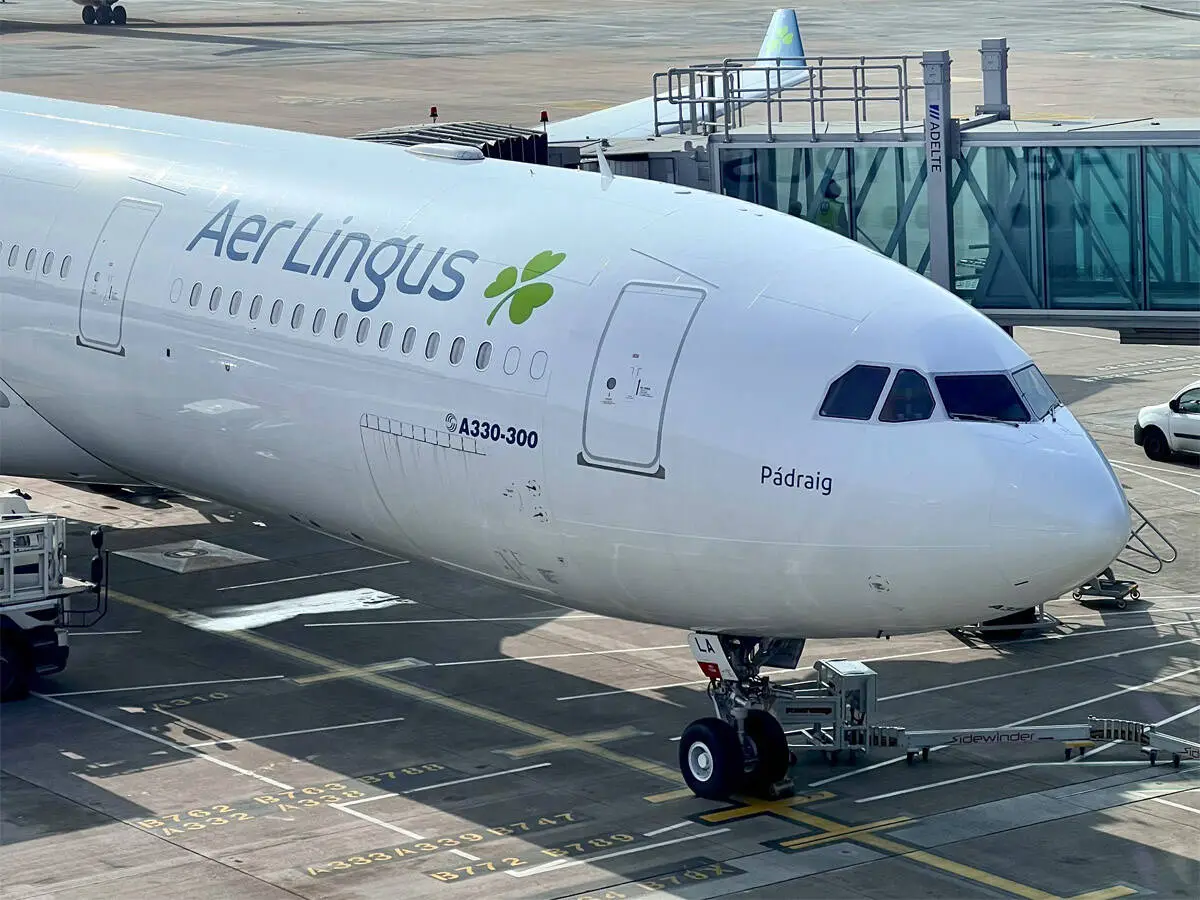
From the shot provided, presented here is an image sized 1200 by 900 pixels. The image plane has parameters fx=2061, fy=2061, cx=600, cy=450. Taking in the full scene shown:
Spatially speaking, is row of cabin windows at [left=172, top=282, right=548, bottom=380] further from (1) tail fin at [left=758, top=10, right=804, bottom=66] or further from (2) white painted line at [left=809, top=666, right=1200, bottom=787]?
(1) tail fin at [left=758, top=10, right=804, bottom=66]

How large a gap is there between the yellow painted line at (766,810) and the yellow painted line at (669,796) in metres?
0.54

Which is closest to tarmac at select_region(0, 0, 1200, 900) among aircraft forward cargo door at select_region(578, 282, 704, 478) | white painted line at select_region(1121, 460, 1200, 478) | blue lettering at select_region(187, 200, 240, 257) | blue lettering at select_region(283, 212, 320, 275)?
white painted line at select_region(1121, 460, 1200, 478)

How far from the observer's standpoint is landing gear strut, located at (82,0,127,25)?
10681 centimetres

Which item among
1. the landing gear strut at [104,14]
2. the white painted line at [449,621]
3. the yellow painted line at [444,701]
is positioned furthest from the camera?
the landing gear strut at [104,14]

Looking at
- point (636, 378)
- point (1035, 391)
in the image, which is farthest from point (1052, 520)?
point (636, 378)

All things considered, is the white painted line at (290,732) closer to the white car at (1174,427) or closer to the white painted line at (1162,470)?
the white painted line at (1162,470)

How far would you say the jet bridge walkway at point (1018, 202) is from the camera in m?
29.7

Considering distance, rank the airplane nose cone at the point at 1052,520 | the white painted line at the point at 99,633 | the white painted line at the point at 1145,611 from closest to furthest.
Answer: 1. the airplane nose cone at the point at 1052,520
2. the white painted line at the point at 99,633
3. the white painted line at the point at 1145,611

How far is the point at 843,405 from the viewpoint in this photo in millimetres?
18156

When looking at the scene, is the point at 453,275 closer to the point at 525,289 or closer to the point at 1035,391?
the point at 525,289

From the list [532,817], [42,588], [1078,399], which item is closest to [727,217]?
[532,817]

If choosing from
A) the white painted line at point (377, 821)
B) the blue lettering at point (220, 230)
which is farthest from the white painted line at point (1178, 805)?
the blue lettering at point (220, 230)

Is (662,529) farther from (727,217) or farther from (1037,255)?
(1037,255)

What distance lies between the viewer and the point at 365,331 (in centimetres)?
2148
